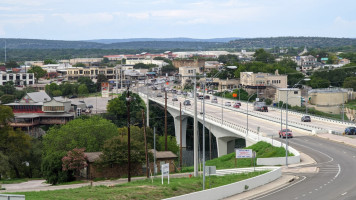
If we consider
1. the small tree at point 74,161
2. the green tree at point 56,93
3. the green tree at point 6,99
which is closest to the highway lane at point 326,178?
the small tree at point 74,161

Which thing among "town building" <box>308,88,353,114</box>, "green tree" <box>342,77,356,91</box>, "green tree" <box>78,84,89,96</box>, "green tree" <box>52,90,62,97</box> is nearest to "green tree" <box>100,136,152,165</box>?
"town building" <box>308,88,353,114</box>

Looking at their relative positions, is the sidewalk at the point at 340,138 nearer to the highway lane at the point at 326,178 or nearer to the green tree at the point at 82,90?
the highway lane at the point at 326,178

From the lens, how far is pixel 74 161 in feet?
186

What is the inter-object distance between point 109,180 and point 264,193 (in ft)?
60.8

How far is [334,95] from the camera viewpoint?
14688 centimetres

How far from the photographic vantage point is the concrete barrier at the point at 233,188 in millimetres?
35934

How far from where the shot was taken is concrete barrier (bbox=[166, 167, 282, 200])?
3593 centimetres

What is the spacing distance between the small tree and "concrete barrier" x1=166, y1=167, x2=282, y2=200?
19088 mm

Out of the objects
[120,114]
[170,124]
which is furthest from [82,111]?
[170,124]

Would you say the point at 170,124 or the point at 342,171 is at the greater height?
the point at 342,171

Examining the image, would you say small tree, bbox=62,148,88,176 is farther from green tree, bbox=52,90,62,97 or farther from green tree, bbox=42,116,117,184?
green tree, bbox=52,90,62,97

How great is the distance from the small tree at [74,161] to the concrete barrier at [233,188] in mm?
19088

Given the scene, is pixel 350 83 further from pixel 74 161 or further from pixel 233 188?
pixel 233 188

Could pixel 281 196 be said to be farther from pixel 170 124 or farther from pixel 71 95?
pixel 71 95
